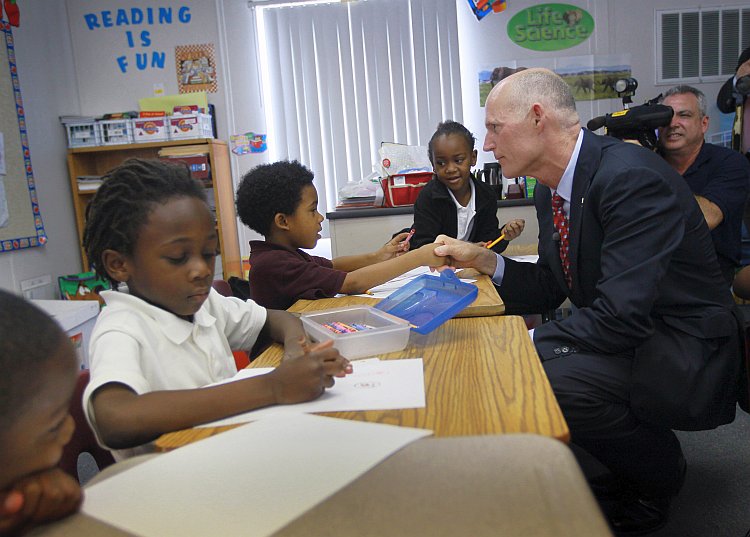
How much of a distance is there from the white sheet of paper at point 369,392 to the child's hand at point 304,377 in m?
0.01

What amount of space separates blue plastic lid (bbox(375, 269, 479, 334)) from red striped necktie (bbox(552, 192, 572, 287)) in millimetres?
402

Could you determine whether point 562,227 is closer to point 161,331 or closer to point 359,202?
→ point 161,331

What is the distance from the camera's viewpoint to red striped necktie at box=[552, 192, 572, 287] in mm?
1599

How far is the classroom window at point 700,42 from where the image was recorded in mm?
4195

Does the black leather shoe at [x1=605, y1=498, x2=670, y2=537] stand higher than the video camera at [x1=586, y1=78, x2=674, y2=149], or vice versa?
the video camera at [x1=586, y1=78, x2=674, y2=149]

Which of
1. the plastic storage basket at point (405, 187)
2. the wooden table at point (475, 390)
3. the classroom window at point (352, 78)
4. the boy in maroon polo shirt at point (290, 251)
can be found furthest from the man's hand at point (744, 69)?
the wooden table at point (475, 390)

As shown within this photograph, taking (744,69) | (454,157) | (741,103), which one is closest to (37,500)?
(454,157)

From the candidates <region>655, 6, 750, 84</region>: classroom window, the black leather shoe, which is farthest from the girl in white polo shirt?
<region>655, 6, 750, 84</region>: classroom window

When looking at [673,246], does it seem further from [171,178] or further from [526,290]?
[171,178]

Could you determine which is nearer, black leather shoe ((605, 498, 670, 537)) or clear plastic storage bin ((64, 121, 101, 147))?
black leather shoe ((605, 498, 670, 537))

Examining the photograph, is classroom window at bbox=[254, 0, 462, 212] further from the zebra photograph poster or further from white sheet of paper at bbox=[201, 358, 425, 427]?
white sheet of paper at bbox=[201, 358, 425, 427]

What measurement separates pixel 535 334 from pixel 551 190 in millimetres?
493

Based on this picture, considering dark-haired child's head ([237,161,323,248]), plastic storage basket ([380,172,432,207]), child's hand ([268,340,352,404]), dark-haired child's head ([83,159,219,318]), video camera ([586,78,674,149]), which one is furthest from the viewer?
plastic storage basket ([380,172,432,207])

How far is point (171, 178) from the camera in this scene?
107 centimetres
